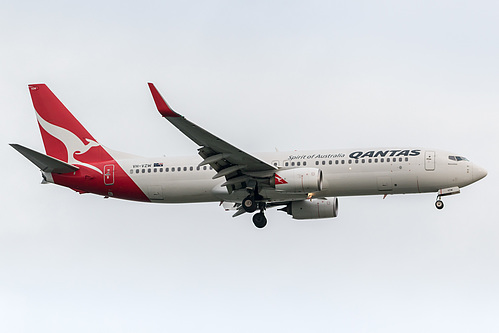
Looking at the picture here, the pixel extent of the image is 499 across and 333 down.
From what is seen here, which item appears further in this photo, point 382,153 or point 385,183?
point 382,153

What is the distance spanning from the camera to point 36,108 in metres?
57.8

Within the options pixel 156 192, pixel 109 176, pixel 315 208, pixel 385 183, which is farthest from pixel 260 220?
pixel 109 176

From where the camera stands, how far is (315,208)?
182 feet

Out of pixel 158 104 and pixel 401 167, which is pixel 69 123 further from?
pixel 401 167

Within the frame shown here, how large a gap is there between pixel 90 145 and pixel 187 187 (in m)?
7.13

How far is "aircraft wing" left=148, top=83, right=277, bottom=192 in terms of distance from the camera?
4675cm

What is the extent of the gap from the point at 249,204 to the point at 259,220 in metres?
2.76

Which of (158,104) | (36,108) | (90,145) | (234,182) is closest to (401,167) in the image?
(234,182)

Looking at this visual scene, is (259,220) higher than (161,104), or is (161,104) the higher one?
(161,104)

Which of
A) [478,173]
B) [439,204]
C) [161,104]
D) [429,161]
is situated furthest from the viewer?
[439,204]

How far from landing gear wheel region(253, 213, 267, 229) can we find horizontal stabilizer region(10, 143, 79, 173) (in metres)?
10.7

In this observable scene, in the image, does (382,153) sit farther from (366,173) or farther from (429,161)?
(429,161)

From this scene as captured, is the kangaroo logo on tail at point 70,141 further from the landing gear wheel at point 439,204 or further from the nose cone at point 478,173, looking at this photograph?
the nose cone at point 478,173

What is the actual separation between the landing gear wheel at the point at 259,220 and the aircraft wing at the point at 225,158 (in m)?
3.27
